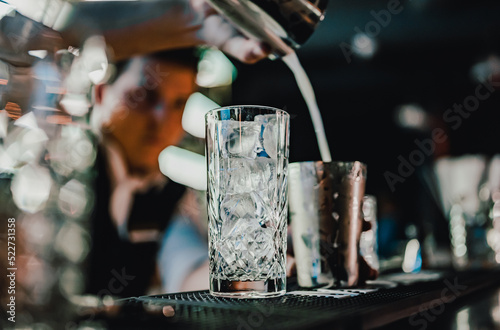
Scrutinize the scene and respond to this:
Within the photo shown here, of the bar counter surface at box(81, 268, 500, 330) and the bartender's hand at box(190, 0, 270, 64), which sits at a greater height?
the bartender's hand at box(190, 0, 270, 64)

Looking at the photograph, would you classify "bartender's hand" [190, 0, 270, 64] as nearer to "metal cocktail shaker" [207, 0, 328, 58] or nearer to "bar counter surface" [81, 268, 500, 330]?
"metal cocktail shaker" [207, 0, 328, 58]

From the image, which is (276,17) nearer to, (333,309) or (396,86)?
(333,309)

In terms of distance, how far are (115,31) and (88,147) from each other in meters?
0.41

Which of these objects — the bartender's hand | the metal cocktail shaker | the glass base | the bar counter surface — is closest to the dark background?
the bartender's hand

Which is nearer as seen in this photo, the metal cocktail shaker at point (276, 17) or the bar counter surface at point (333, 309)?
the bar counter surface at point (333, 309)

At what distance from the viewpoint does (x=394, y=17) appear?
8.61 ft

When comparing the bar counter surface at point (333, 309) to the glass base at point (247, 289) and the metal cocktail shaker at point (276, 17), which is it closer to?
the glass base at point (247, 289)

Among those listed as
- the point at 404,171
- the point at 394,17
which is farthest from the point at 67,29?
the point at 404,171

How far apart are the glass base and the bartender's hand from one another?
1.68 feet

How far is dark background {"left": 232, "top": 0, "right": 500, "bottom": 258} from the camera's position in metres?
2.65

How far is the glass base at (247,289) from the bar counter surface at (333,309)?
0.7 inches

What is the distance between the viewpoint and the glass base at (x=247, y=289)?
620 mm

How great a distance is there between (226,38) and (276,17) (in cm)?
50

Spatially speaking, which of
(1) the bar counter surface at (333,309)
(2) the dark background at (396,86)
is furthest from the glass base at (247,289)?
(2) the dark background at (396,86)
